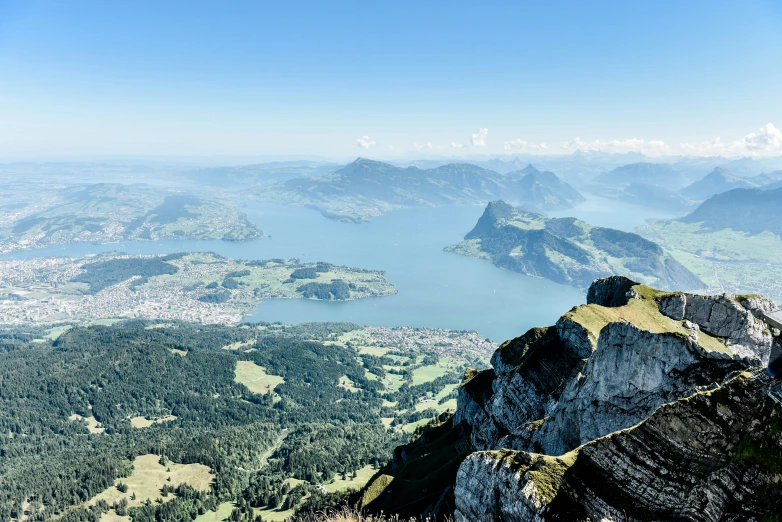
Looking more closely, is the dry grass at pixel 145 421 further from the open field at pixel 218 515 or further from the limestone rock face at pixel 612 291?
the limestone rock face at pixel 612 291

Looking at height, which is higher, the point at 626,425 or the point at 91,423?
the point at 626,425

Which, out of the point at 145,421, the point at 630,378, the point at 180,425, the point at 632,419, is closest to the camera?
the point at 632,419

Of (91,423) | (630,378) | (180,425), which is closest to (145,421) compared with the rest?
(180,425)

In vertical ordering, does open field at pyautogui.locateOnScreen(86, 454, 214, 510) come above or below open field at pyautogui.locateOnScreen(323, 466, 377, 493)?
below

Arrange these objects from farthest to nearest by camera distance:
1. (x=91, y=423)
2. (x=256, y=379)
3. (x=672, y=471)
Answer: (x=256, y=379), (x=91, y=423), (x=672, y=471)

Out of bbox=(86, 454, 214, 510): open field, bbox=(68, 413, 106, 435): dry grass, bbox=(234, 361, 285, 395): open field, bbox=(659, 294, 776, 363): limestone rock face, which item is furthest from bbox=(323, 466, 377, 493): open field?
bbox=(68, 413, 106, 435): dry grass

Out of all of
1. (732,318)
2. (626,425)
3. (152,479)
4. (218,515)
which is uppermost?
(732,318)

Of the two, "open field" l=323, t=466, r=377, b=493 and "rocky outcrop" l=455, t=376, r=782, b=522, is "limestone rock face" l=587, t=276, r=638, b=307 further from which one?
"open field" l=323, t=466, r=377, b=493

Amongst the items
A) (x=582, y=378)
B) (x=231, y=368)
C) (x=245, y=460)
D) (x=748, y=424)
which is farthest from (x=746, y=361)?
(x=231, y=368)

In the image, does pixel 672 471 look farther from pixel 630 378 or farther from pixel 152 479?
pixel 152 479

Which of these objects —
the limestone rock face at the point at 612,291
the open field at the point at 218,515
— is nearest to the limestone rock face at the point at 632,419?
the limestone rock face at the point at 612,291
